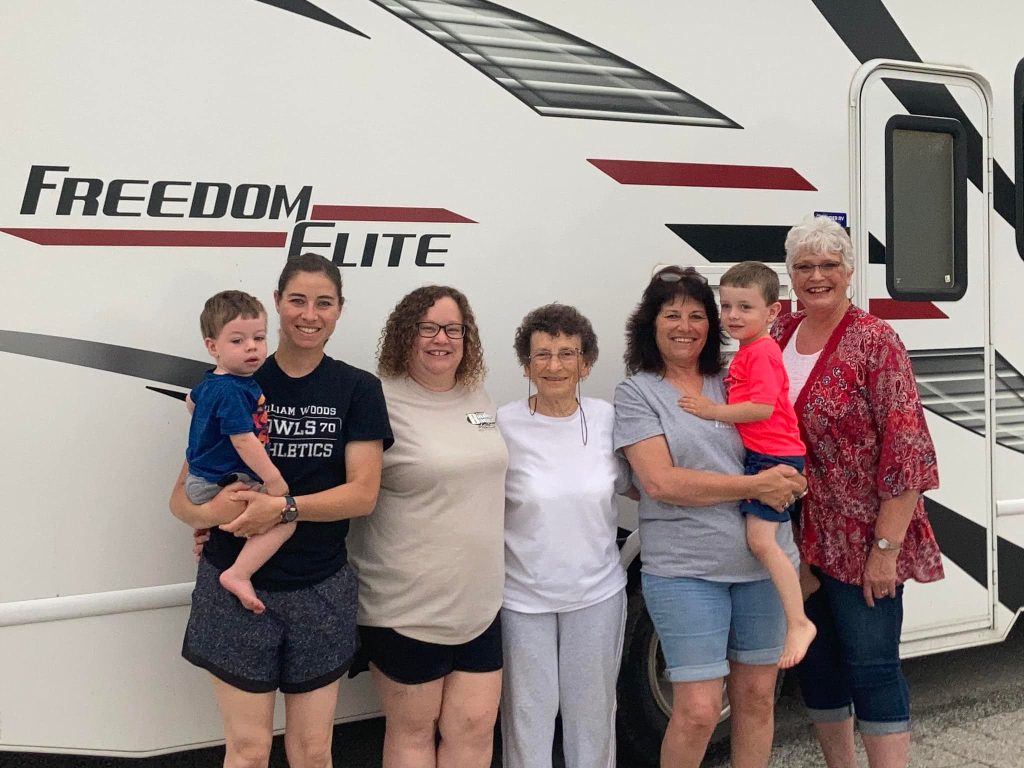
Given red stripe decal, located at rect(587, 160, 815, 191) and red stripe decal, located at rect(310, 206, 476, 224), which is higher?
red stripe decal, located at rect(587, 160, 815, 191)

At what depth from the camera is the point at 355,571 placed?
2746 millimetres

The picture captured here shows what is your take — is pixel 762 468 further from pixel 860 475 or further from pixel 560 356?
pixel 560 356

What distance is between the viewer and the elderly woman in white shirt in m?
2.83

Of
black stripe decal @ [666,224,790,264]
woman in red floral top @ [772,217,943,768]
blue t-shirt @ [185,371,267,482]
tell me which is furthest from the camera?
black stripe decal @ [666,224,790,264]

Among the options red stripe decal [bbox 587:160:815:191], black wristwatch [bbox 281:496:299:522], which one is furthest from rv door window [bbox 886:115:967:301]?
black wristwatch [bbox 281:496:299:522]

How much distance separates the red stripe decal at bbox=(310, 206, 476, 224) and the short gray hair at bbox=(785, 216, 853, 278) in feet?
3.28

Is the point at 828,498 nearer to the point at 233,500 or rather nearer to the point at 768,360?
the point at 768,360

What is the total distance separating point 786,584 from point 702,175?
1.48 metres

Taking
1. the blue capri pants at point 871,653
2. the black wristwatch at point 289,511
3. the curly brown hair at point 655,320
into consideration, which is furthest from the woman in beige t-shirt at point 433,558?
the blue capri pants at point 871,653

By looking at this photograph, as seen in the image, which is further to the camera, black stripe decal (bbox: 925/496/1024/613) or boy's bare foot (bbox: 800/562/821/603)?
black stripe decal (bbox: 925/496/1024/613)

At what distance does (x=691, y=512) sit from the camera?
290cm

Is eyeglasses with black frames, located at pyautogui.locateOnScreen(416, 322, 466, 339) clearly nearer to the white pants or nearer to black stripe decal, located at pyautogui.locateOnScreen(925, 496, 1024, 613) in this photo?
the white pants

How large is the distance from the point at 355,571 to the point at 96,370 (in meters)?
0.91

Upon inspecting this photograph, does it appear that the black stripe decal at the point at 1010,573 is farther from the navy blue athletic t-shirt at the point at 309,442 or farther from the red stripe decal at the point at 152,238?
the red stripe decal at the point at 152,238
